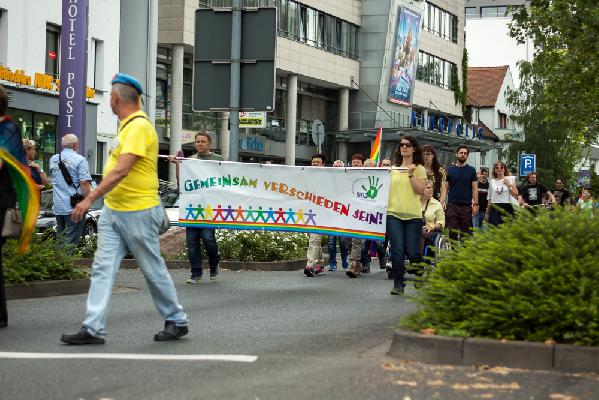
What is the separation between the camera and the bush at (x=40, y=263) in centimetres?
1284

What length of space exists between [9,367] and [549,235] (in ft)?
12.0

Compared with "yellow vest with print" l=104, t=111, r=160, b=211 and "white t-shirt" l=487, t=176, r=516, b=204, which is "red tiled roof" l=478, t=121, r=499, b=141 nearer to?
"white t-shirt" l=487, t=176, r=516, b=204

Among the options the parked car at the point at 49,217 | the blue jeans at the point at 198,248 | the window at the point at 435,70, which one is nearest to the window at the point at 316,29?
the window at the point at 435,70

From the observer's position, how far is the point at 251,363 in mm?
7562

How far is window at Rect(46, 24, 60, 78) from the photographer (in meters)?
35.7

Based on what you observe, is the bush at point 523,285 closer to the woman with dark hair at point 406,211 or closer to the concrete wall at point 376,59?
the woman with dark hair at point 406,211

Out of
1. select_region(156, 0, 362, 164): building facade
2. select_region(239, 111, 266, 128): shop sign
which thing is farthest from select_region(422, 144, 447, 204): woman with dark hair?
select_region(156, 0, 362, 164): building facade

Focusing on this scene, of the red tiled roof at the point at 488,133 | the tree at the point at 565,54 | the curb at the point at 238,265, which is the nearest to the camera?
the curb at the point at 238,265

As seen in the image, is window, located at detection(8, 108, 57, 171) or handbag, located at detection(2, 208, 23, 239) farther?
window, located at detection(8, 108, 57, 171)

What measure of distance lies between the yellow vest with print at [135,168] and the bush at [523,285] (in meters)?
2.11

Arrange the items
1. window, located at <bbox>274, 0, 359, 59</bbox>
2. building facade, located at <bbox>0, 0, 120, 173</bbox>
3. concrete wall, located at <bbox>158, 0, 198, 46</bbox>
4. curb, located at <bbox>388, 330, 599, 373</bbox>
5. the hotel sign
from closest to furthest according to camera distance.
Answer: curb, located at <bbox>388, 330, 599, 373</bbox> < the hotel sign < building facade, located at <bbox>0, 0, 120, 173</bbox> < concrete wall, located at <bbox>158, 0, 198, 46</bbox> < window, located at <bbox>274, 0, 359, 59</bbox>

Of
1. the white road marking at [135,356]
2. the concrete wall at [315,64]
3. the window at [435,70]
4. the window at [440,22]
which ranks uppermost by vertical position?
the window at [440,22]

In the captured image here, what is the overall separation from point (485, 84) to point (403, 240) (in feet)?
281

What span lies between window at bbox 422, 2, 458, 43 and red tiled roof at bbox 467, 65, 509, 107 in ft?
48.4
